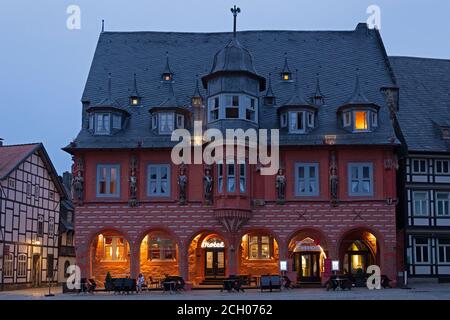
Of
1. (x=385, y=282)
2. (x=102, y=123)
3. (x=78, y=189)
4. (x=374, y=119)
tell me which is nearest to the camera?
(x=385, y=282)

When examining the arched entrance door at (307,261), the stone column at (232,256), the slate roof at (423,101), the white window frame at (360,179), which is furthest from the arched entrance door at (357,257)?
the stone column at (232,256)

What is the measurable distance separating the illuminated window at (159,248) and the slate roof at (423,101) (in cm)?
1637

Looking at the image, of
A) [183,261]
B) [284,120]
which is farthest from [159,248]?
[284,120]

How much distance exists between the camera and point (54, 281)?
169ft

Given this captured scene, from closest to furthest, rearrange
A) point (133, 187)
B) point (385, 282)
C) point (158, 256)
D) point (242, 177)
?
point (385, 282)
point (242, 177)
point (133, 187)
point (158, 256)

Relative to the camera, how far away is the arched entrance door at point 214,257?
39.7 metres

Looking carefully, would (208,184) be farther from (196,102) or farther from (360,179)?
(360,179)

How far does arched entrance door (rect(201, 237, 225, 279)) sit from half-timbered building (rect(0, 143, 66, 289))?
399 inches

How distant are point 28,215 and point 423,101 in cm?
2917

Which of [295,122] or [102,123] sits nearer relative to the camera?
[295,122]

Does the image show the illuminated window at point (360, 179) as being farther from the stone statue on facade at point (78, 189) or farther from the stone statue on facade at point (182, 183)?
the stone statue on facade at point (78, 189)

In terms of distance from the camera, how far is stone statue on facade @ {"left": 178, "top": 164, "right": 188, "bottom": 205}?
3747cm

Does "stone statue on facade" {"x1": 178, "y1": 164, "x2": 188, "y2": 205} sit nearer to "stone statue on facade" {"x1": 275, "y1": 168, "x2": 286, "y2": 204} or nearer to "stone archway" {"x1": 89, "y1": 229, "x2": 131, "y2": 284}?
"stone archway" {"x1": 89, "y1": 229, "x2": 131, "y2": 284}

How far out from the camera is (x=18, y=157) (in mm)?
46188
